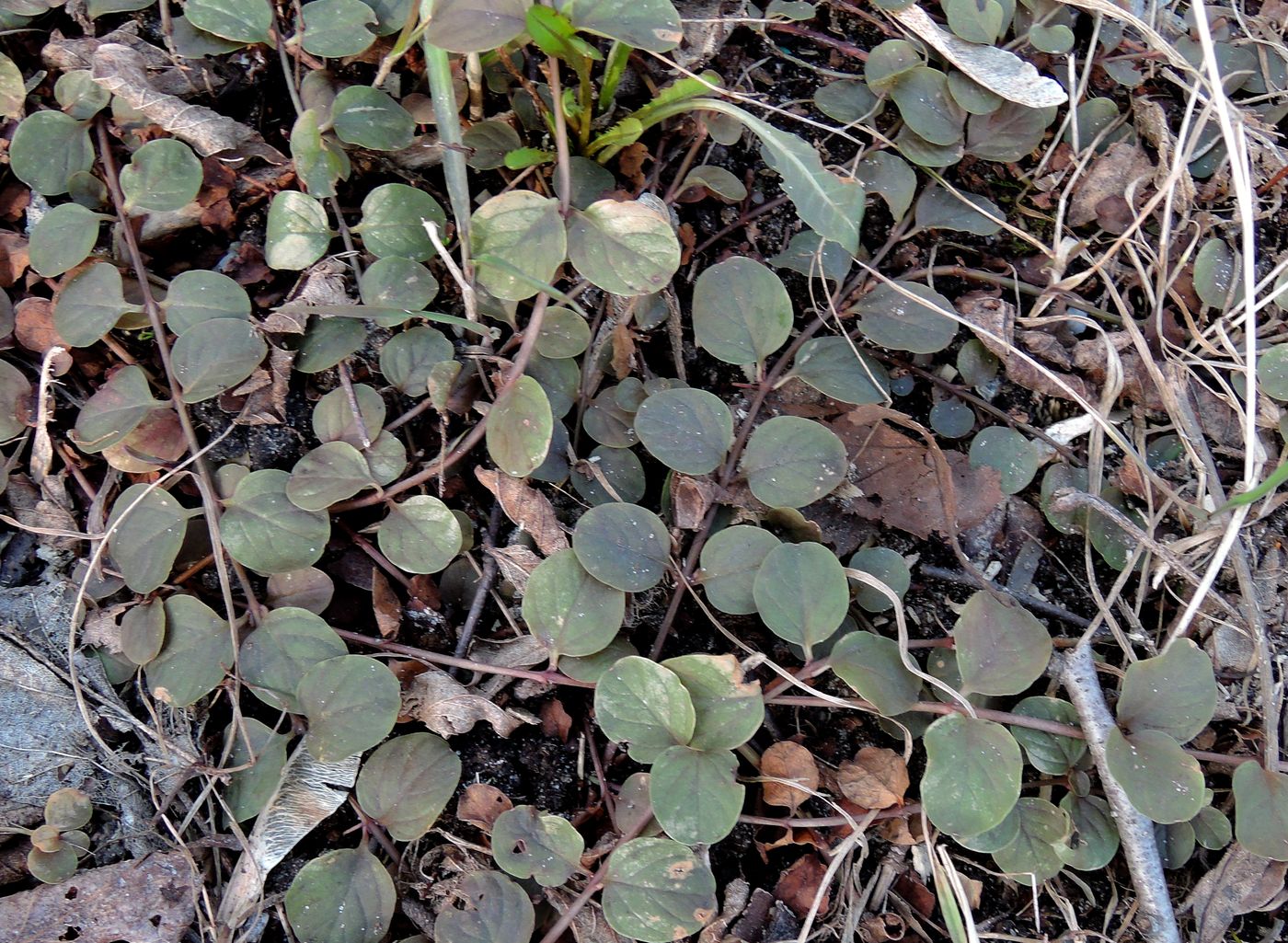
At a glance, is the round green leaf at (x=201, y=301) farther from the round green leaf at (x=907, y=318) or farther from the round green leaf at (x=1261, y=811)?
the round green leaf at (x=1261, y=811)

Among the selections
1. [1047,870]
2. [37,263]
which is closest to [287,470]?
[37,263]

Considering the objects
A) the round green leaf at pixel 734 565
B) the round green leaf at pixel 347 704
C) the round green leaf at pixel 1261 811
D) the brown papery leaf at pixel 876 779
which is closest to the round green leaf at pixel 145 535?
the round green leaf at pixel 347 704

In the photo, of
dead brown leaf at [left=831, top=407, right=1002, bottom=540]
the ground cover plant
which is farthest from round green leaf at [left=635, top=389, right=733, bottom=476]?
dead brown leaf at [left=831, top=407, right=1002, bottom=540]

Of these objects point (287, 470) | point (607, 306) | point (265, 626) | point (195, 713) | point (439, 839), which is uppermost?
point (607, 306)

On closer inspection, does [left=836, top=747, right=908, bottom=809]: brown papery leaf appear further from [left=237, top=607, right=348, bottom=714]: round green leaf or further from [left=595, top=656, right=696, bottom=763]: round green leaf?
[left=237, top=607, right=348, bottom=714]: round green leaf

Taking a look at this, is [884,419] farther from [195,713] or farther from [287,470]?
[195,713]

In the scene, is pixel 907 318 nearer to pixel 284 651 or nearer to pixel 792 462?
pixel 792 462
